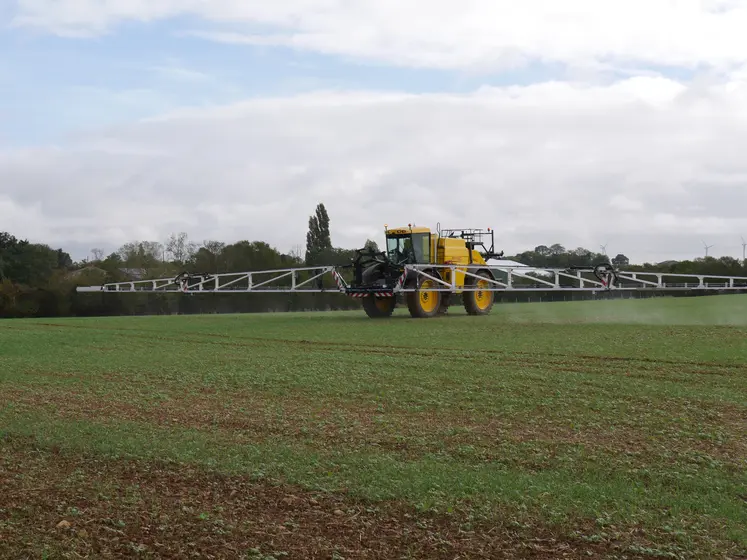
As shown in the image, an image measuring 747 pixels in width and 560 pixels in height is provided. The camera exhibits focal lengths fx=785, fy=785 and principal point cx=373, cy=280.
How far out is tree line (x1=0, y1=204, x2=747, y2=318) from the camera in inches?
1869

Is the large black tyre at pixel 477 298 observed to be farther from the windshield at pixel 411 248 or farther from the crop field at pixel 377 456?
the crop field at pixel 377 456

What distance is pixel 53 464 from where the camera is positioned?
8.34 m

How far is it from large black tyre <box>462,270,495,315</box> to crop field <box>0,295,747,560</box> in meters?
12.6

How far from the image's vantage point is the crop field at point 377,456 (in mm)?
6215

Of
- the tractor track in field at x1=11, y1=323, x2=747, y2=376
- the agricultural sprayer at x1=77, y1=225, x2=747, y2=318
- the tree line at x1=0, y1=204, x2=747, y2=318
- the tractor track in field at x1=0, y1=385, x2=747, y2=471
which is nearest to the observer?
the tractor track in field at x1=0, y1=385, x2=747, y2=471

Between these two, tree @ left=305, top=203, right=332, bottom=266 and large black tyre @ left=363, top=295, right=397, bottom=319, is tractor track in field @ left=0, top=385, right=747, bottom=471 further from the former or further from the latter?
tree @ left=305, top=203, right=332, bottom=266

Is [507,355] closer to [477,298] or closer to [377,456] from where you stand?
[377,456]

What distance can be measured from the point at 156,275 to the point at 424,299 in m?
30.6

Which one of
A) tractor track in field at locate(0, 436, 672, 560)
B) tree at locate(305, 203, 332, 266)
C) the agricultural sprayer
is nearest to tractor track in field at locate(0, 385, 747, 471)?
tractor track in field at locate(0, 436, 672, 560)

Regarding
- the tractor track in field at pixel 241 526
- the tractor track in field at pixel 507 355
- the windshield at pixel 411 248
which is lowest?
the tractor track in field at pixel 241 526

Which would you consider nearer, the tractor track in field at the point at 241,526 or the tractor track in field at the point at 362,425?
the tractor track in field at the point at 241,526

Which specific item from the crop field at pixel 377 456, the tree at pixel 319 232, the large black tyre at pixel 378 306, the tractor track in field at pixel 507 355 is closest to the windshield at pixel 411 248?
the large black tyre at pixel 378 306

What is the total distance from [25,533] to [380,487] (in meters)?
3.06

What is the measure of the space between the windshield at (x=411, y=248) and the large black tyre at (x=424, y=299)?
669 millimetres
